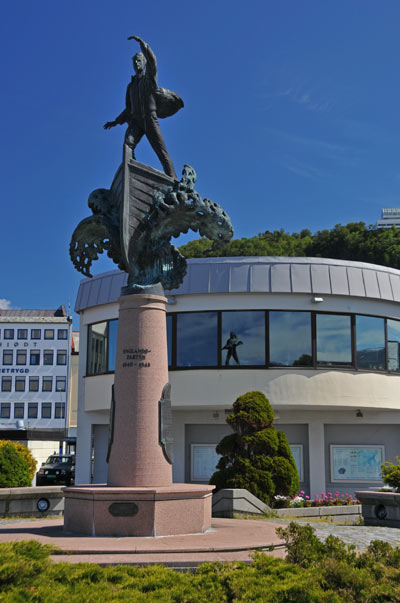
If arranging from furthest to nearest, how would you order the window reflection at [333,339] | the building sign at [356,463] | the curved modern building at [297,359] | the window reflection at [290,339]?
the building sign at [356,463] < the window reflection at [333,339] < the window reflection at [290,339] < the curved modern building at [297,359]

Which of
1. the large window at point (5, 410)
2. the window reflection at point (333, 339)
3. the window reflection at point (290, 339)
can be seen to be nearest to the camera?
the window reflection at point (290, 339)

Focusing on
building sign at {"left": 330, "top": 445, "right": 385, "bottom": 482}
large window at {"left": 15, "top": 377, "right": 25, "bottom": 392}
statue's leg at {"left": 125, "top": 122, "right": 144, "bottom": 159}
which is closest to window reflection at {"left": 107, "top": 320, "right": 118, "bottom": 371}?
building sign at {"left": 330, "top": 445, "right": 385, "bottom": 482}

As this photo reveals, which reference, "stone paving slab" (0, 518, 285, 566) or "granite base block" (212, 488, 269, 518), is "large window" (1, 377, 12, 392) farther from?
"stone paving slab" (0, 518, 285, 566)

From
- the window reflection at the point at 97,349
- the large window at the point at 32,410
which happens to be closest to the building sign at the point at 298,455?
the window reflection at the point at 97,349

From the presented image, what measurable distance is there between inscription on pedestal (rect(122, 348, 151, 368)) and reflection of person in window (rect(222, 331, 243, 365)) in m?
12.4

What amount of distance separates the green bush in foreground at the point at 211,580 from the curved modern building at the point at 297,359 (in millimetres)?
16094

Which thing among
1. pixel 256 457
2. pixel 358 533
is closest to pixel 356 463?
pixel 256 457

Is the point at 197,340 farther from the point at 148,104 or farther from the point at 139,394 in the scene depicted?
→ the point at 139,394

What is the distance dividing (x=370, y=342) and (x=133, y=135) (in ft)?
47.4

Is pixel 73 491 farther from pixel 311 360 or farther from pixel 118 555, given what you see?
pixel 311 360

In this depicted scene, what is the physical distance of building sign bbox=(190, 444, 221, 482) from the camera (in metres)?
23.9

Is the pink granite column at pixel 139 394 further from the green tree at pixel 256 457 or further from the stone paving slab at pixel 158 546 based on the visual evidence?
the green tree at pixel 256 457

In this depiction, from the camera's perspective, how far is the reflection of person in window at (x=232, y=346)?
23.5m

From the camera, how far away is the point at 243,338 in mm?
23641
